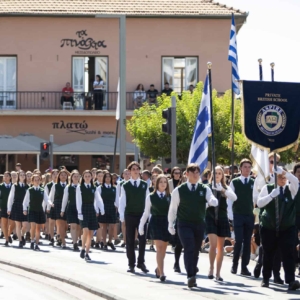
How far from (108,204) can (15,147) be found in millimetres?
15634

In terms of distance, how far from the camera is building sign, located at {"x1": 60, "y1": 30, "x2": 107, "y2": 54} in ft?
139

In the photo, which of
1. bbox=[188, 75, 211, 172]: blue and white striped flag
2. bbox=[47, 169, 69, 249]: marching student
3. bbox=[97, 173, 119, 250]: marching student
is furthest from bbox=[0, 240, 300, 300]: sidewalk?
bbox=[47, 169, 69, 249]: marching student

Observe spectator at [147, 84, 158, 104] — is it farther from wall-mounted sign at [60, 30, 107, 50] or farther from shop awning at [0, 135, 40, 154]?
shop awning at [0, 135, 40, 154]

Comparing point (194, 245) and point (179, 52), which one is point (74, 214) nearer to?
point (194, 245)

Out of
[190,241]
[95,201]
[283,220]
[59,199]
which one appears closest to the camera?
[283,220]

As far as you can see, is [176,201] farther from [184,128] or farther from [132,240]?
[184,128]

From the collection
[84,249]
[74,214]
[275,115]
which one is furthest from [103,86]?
[275,115]

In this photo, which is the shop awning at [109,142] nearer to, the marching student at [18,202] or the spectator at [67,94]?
the spectator at [67,94]

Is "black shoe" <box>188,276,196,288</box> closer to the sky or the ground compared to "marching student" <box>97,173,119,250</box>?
closer to the ground

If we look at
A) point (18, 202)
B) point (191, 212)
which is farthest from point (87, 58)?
point (191, 212)

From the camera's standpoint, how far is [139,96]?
41.2 m

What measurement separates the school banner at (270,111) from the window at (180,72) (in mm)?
28125

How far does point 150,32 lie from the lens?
42.8 metres

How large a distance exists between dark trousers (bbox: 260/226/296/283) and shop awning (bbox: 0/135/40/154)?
24605 mm
